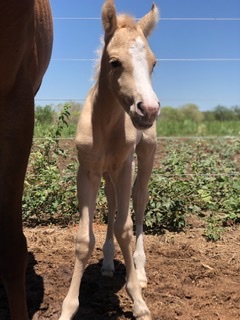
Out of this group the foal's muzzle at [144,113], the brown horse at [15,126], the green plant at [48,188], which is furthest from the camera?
the green plant at [48,188]

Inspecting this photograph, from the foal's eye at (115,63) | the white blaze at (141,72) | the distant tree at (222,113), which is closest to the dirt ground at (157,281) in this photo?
the white blaze at (141,72)

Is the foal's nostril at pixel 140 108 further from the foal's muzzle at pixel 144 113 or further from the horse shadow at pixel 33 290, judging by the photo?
the horse shadow at pixel 33 290

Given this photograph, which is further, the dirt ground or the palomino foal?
the dirt ground

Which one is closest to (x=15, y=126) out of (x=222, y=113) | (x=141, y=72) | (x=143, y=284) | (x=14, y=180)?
(x=14, y=180)

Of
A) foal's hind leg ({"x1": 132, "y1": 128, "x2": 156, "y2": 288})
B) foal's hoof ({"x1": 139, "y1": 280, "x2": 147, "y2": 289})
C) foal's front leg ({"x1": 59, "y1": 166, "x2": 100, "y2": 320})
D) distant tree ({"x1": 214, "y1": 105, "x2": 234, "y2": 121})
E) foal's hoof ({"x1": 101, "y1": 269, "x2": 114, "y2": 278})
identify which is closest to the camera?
foal's front leg ({"x1": 59, "y1": 166, "x2": 100, "y2": 320})

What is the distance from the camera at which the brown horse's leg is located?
5.76 feet

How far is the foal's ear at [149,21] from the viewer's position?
277 centimetres

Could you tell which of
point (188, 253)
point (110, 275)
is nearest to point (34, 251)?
point (110, 275)

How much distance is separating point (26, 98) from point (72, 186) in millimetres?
3097

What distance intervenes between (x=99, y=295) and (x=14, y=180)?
4.75ft

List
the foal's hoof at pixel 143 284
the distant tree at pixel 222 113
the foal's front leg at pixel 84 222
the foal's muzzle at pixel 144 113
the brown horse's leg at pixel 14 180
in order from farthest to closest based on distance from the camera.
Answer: the distant tree at pixel 222 113 → the foal's hoof at pixel 143 284 → the foal's front leg at pixel 84 222 → the foal's muzzle at pixel 144 113 → the brown horse's leg at pixel 14 180

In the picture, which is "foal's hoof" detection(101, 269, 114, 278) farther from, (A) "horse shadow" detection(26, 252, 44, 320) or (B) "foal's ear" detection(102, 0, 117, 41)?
(B) "foal's ear" detection(102, 0, 117, 41)

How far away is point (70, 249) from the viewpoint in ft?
12.3

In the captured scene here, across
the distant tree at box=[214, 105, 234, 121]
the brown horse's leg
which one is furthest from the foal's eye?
the distant tree at box=[214, 105, 234, 121]
